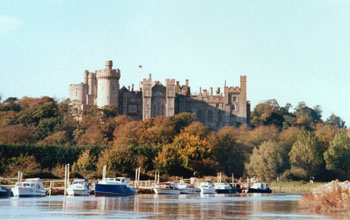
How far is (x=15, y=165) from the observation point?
8475 centimetres

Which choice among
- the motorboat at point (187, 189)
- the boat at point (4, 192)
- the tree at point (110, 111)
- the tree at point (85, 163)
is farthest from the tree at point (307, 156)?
the boat at point (4, 192)

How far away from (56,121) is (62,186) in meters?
Result: 51.0

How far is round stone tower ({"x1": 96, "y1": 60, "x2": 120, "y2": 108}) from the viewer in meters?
142

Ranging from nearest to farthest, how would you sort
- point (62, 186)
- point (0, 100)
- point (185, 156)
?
point (62, 186) → point (185, 156) → point (0, 100)

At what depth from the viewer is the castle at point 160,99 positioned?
144m

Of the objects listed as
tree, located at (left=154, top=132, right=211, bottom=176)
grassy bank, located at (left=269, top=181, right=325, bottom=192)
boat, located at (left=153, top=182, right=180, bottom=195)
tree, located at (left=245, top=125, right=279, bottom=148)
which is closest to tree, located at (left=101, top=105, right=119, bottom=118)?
tree, located at (left=245, top=125, right=279, bottom=148)

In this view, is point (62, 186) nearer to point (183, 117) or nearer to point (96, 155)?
point (96, 155)

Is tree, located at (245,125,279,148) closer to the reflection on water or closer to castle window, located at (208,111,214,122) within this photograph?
castle window, located at (208,111,214,122)

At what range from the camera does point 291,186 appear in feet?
309

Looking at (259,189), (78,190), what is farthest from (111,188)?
(259,189)

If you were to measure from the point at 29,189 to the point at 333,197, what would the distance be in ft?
91.3

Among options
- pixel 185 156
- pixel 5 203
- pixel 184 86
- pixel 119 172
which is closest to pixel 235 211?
pixel 5 203

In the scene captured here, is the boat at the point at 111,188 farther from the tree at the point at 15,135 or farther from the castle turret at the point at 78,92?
the castle turret at the point at 78,92

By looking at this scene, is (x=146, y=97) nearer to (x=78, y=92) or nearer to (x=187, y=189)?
(x=78, y=92)
